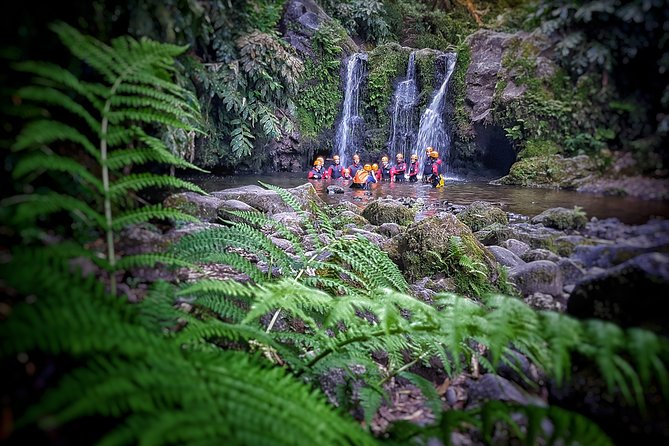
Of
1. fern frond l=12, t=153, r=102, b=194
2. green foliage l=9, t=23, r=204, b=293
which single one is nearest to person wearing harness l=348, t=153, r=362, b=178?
green foliage l=9, t=23, r=204, b=293

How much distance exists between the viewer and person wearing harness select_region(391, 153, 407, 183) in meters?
4.19

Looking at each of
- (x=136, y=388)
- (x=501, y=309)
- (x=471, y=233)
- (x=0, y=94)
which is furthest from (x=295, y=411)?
(x=471, y=233)

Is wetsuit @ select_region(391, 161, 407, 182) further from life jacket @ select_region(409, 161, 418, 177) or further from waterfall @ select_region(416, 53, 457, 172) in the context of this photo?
waterfall @ select_region(416, 53, 457, 172)

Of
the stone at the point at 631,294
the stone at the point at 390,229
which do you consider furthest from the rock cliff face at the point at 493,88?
the stone at the point at 631,294

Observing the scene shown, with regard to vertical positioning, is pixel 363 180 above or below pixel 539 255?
above

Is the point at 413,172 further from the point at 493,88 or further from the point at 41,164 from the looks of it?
the point at 41,164

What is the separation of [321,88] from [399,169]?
3.87 m

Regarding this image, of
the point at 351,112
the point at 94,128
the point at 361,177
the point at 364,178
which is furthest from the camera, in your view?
the point at 351,112

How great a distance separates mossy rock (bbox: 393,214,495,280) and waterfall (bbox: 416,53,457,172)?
2.83ft

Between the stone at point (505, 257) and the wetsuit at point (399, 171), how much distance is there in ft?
5.59

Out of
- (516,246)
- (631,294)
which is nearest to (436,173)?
(516,246)

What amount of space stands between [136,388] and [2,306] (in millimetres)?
540

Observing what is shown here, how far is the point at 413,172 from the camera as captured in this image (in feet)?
13.3

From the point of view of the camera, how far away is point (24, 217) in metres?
1.05
